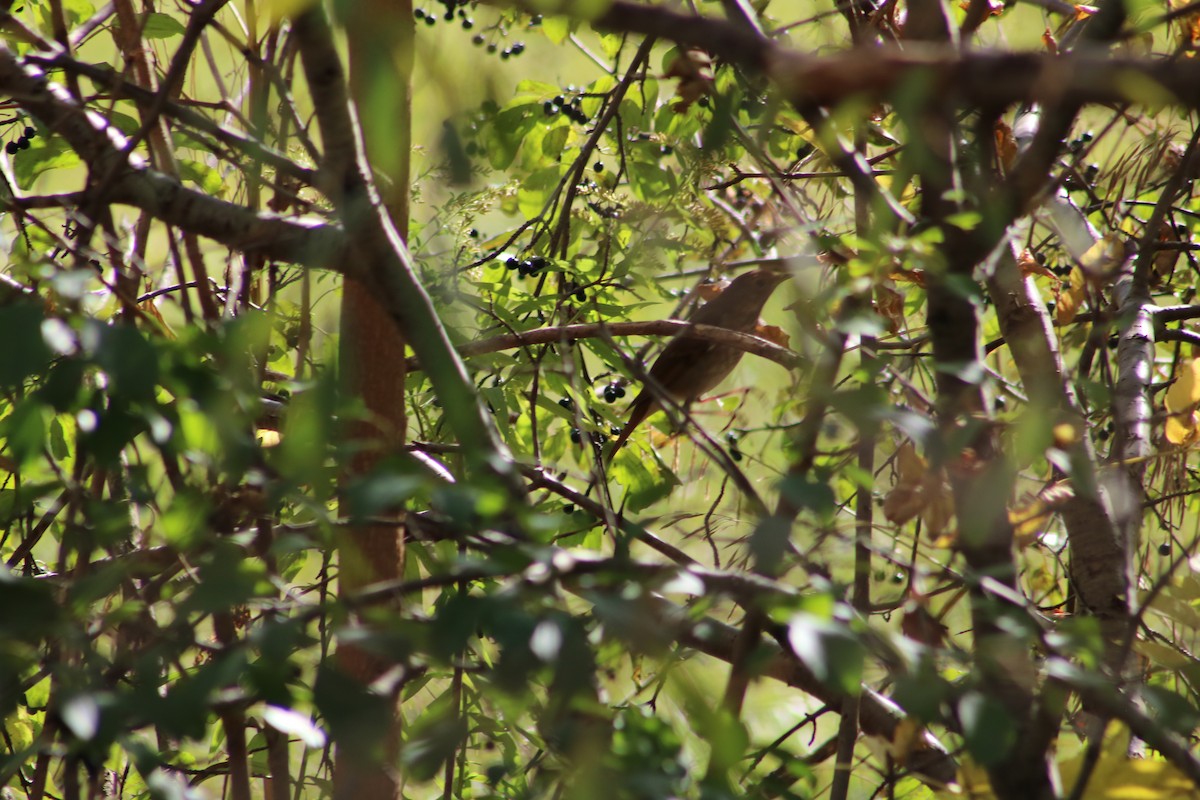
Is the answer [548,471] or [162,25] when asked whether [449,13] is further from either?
[548,471]

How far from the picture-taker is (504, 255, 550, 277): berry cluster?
2.96m

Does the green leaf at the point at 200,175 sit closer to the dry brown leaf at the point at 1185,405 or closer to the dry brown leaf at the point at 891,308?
the dry brown leaf at the point at 891,308

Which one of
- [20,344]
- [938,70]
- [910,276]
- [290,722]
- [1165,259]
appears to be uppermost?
[1165,259]

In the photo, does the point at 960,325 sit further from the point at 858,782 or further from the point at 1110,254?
the point at 858,782

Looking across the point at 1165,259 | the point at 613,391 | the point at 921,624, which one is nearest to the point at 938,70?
the point at 921,624

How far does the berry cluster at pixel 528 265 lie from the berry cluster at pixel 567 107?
50 centimetres

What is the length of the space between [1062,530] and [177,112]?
8.79 ft

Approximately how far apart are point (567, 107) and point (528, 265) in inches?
23.8

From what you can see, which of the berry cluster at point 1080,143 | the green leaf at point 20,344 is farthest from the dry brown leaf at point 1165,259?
the green leaf at point 20,344

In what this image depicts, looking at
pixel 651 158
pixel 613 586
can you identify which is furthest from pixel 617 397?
pixel 613 586

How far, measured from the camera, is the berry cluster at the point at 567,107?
10.9ft

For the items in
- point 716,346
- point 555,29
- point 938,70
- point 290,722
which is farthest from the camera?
point 716,346

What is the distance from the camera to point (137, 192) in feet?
5.16

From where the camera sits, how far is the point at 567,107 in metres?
3.36
